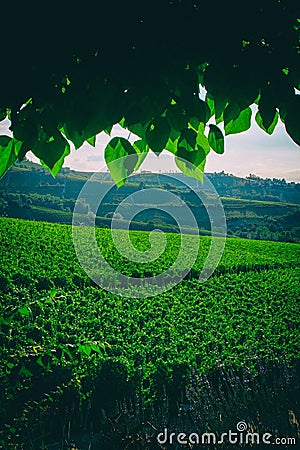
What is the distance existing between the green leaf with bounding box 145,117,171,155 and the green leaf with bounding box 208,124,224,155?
19 centimetres

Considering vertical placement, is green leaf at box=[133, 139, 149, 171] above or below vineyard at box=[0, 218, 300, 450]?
→ above

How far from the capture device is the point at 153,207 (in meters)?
103

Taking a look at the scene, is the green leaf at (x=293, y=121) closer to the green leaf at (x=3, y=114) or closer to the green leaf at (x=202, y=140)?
the green leaf at (x=202, y=140)

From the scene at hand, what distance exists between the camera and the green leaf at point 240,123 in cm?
133

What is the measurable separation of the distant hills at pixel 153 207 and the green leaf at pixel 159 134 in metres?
77.5

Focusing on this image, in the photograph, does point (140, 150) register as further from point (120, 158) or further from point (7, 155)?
point (7, 155)

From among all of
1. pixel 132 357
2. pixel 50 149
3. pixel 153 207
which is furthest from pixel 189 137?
pixel 153 207

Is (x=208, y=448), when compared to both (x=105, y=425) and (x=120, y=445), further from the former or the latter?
(x=105, y=425)

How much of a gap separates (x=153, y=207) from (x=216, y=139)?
10205 centimetres

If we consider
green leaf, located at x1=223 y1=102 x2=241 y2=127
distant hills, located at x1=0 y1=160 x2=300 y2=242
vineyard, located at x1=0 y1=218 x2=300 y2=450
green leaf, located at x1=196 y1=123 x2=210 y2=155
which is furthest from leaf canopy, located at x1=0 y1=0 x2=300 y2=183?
distant hills, located at x1=0 y1=160 x2=300 y2=242

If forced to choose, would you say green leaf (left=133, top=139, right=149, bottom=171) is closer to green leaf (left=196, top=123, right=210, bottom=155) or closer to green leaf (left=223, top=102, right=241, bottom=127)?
green leaf (left=196, top=123, right=210, bottom=155)

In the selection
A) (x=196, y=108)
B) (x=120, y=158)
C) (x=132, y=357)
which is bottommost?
(x=132, y=357)

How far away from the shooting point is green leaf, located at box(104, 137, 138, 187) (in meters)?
1.33

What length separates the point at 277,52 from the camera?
1.23 metres
